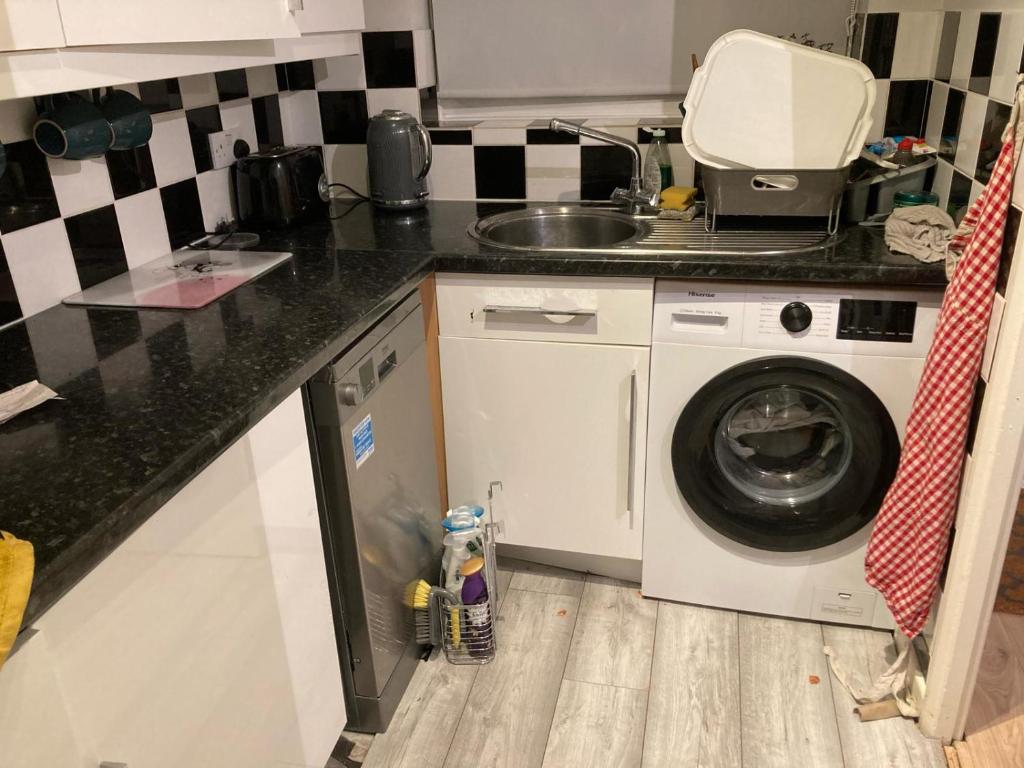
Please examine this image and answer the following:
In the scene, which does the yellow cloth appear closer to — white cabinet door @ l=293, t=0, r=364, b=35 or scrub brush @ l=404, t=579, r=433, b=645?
scrub brush @ l=404, t=579, r=433, b=645

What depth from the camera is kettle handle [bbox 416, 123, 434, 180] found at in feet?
7.16

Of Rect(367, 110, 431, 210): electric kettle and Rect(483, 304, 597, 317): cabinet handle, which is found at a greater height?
Rect(367, 110, 431, 210): electric kettle

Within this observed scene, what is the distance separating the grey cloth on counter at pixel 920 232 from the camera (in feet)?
5.47

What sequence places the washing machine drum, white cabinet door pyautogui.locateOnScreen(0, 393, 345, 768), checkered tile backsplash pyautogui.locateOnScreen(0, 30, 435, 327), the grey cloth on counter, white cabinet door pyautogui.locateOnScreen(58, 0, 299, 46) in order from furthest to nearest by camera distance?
1. the washing machine drum
2. the grey cloth on counter
3. checkered tile backsplash pyautogui.locateOnScreen(0, 30, 435, 327)
4. white cabinet door pyautogui.locateOnScreen(58, 0, 299, 46)
5. white cabinet door pyautogui.locateOnScreen(0, 393, 345, 768)

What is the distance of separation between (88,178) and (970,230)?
1.69 metres

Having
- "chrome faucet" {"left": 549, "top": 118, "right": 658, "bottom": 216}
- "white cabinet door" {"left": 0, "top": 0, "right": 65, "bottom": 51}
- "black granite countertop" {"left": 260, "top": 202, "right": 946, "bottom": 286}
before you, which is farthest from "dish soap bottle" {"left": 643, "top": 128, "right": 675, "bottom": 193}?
"white cabinet door" {"left": 0, "top": 0, "right": 65, "bottom": 51}

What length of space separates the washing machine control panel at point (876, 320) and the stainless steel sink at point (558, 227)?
0.62 meters

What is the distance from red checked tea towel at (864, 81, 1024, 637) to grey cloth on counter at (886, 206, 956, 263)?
4.0 inches

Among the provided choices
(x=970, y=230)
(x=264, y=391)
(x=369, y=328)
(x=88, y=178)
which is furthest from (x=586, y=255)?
(x=88, y=178)

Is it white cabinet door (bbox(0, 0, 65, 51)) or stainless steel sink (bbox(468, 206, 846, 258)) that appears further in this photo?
stainless steel sink (bbox(468, 206, 846, 258))

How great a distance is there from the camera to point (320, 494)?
1.47 meters

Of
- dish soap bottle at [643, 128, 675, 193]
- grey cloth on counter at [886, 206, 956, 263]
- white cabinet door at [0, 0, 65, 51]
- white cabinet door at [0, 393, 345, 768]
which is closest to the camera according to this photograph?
white cabinet door at [0, 393, 345, 768]

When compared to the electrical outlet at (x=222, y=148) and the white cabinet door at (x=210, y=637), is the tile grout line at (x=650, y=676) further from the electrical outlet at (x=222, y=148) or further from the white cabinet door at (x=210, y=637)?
the electrical outlet at (x=222, y=148)

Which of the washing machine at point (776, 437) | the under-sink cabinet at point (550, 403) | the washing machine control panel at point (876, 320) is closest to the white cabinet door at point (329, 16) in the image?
the under-sink cabinet at point (550, 403)
